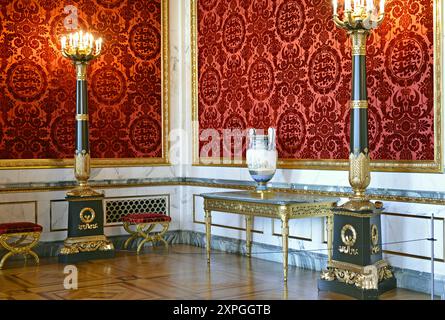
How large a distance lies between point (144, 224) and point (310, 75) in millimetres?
2384

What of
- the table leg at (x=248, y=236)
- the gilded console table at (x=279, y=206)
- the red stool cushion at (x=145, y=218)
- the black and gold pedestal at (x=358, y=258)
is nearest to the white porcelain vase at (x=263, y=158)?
the gilded console table at (x=279, y=206)

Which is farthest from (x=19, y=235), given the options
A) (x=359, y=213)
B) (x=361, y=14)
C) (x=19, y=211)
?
(x=361, y=14)

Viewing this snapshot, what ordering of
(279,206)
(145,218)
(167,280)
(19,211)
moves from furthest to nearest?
1. (145,218)
2. (19,211)
3. (167,280)
4. (279,206)

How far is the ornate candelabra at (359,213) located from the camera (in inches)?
191

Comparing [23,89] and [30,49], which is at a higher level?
[30,49]

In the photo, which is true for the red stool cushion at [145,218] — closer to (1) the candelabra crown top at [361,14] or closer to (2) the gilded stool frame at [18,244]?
(2) the gilded stool frame at [18,244]

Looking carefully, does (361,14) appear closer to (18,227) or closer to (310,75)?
(310,75)

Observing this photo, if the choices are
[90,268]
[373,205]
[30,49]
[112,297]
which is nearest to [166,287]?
[112,297]

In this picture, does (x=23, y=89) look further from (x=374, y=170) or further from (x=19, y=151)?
(x=374, y=170)

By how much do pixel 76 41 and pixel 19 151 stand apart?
50.5 inches

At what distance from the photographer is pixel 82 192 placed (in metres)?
6.71

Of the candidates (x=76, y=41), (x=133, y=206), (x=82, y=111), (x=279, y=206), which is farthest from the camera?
(x=133, y=206)

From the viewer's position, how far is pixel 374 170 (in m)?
5.50

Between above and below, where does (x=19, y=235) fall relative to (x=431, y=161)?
below
